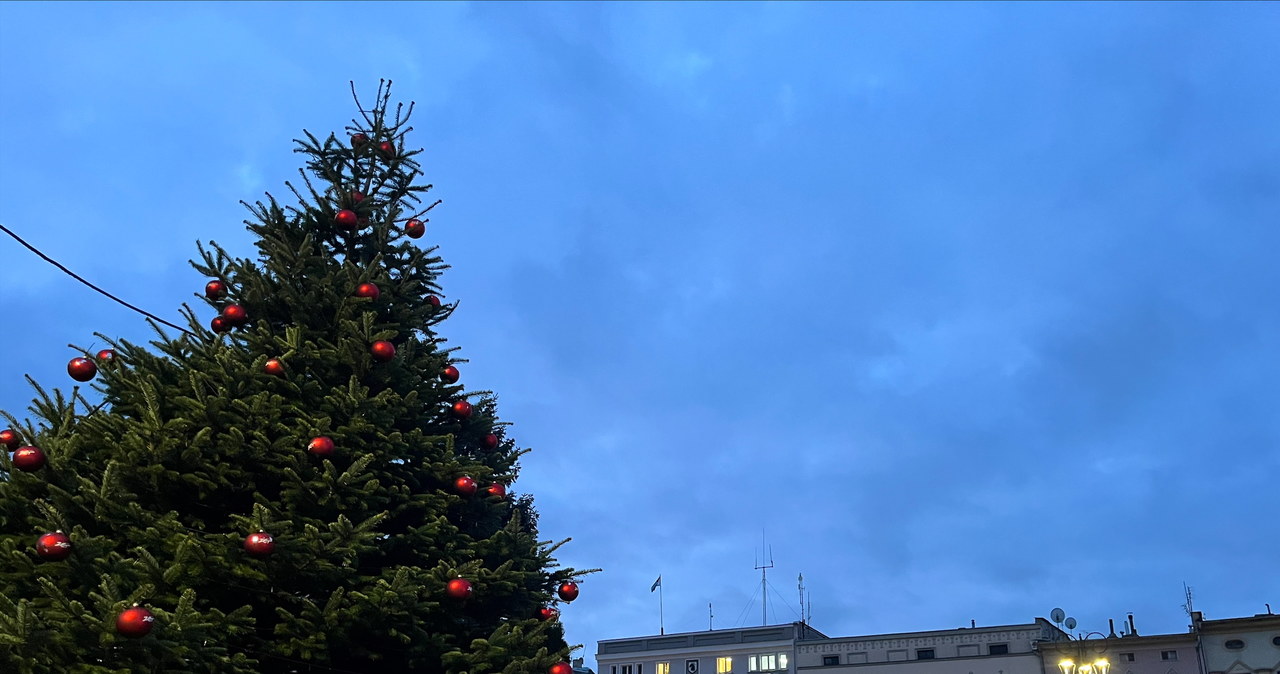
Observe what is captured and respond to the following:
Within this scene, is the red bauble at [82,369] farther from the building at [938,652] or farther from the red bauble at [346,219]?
the building at [938,652]

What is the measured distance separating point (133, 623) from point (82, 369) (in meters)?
4.49

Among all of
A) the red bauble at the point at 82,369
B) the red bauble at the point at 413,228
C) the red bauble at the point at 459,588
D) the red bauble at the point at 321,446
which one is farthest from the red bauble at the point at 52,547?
the red bauble at the point at 413,228

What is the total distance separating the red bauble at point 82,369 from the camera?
12.7m

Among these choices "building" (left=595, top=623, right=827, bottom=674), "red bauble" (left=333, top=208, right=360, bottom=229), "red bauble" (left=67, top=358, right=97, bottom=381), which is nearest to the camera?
"red bauble" (left=67, top=358, right=97, bottom=381)

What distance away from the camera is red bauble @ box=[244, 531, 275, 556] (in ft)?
36.2

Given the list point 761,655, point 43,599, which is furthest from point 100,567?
point 761,655

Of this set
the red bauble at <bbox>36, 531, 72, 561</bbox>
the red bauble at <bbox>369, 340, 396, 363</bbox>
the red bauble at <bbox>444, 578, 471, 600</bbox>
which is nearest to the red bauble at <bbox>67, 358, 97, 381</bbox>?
the red bauble at <bbox>36, 531, 72, 561</bbox>

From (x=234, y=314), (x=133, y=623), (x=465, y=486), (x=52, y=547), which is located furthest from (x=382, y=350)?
(x=133, y=623)

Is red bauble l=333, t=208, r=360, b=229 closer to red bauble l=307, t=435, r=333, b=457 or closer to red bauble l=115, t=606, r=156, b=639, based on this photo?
red bauble l=307, t=435, r=333, b=457

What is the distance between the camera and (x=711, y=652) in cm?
8162

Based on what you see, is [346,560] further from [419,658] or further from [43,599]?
[43,599]

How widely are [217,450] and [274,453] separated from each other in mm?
720

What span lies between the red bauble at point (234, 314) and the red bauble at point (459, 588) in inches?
199

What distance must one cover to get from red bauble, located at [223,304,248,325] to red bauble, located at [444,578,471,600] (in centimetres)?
506
